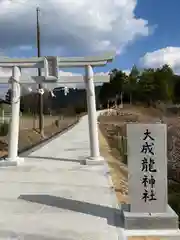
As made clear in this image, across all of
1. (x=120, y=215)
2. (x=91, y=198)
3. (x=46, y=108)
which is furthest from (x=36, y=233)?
(x=46, y=108)

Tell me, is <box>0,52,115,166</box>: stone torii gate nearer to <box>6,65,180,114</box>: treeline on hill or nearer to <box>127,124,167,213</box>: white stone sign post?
<box>127,124,167,213</box>: white stone sign post

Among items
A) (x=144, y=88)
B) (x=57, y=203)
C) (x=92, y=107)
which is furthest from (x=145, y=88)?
(x=57, y=203)

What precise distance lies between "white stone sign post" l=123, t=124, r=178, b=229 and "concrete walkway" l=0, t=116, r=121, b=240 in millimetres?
515

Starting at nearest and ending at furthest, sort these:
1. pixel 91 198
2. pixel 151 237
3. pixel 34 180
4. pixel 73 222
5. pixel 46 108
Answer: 1. pixel 151 237
2. pixel 73 222
3. pixel 91 198
4. pixel 34 180
5. pixel 46 108

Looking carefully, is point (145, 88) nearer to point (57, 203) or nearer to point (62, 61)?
point (62, 61)

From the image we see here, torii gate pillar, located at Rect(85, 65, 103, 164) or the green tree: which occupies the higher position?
the green tree

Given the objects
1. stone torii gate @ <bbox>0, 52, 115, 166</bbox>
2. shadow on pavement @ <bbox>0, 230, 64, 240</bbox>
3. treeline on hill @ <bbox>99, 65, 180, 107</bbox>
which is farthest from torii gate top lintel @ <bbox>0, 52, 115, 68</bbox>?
treeline on hill @ <bbox>99, 65, 180, 107</bbox>

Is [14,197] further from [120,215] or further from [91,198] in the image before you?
[120,215]

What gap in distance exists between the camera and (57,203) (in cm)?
661

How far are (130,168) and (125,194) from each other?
98.6 inches

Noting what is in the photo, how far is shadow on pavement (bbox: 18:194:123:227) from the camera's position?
18.9ft

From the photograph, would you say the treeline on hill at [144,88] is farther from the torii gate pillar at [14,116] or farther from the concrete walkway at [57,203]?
the concrete walkway at [57,203]

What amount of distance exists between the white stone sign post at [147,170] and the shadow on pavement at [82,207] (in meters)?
0.24

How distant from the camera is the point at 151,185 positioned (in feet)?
18.4
